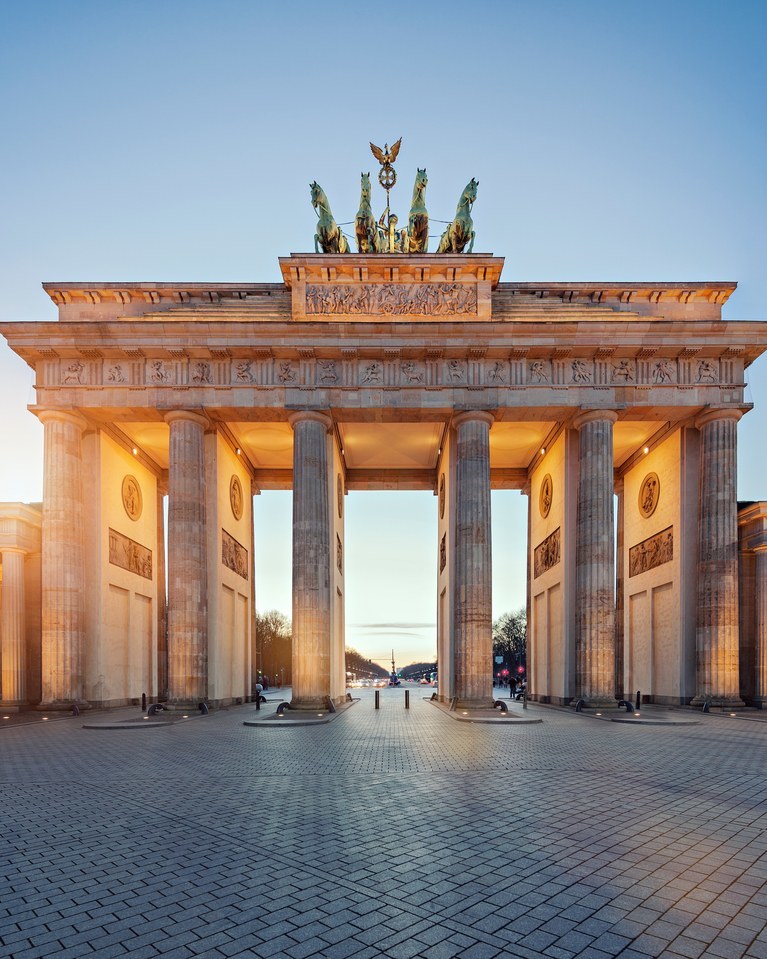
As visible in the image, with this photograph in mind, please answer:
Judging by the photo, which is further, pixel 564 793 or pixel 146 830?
pixel 564 793

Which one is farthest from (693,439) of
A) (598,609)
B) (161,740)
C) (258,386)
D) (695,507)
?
(161,740)

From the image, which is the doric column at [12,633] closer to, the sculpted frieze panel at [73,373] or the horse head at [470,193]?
the sculpted frieze panel at [73,373]

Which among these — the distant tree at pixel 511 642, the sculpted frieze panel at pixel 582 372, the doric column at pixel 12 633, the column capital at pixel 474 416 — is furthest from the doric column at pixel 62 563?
the distant tree at pixel 511 642

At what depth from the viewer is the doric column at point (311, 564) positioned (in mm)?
23781

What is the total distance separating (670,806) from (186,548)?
2011cm

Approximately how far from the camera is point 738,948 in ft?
14.0

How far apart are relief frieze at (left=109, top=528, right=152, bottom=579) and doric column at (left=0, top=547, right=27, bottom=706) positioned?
3716mm

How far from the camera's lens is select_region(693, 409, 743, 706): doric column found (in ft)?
80.4

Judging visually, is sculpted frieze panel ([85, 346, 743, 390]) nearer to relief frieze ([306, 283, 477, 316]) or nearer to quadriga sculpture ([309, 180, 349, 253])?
relief frieze ([306, 283, 477, 316])

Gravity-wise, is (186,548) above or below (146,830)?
above

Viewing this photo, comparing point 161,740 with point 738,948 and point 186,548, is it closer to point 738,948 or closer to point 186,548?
point 186,548

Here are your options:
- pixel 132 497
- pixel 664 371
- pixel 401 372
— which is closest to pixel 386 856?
pixel 401 372

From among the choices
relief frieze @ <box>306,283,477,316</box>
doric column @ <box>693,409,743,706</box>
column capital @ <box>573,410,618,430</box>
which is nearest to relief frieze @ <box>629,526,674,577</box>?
doric column @ <box>693,409,743,706</box>

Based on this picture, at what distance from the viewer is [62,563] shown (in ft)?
80.8
